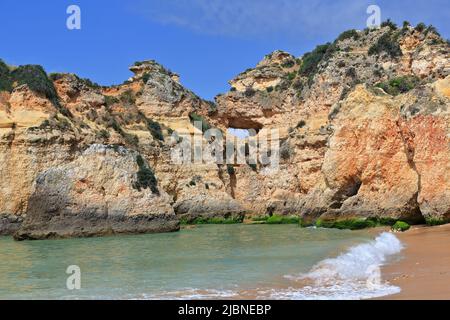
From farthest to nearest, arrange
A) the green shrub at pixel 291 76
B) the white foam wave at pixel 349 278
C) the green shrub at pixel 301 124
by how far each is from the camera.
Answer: the green shrub at pixel 291 76, the green shrub at pixel 301 124, the white foam wave at pixel 349 278

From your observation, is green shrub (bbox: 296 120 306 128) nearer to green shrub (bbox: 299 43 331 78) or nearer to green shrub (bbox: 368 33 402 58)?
green shrub (bbox: 299 43 331 78)

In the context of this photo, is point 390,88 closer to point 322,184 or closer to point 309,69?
point 322,184

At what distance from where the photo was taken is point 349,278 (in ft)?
32.7

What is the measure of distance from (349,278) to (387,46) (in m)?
37.0

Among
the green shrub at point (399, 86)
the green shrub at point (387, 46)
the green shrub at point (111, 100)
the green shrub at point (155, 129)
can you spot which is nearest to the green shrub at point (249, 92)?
the green shrub at point (155, 129)

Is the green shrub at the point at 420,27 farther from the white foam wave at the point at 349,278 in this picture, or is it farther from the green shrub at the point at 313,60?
the white foam wave at the point at 349,278

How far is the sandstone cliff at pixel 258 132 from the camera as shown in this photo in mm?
25328

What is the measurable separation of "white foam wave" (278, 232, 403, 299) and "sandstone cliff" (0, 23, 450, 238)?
32.1 feet

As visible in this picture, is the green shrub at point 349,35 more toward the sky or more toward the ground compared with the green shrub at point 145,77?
more toward the sky

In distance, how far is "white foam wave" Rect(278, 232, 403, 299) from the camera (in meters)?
8.16

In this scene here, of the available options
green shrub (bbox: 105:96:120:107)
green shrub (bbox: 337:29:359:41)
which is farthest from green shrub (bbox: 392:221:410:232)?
green shrub (bbox: 105:96:120:107)

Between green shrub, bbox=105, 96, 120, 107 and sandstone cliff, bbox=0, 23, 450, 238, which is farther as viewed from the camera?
green shrub, bbox=105, 96, 120, 107

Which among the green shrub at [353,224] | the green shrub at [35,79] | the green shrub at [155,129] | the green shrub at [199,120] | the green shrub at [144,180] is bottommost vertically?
the green shrub at [353,224]

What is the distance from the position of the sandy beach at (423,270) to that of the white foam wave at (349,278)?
29 centimetres
